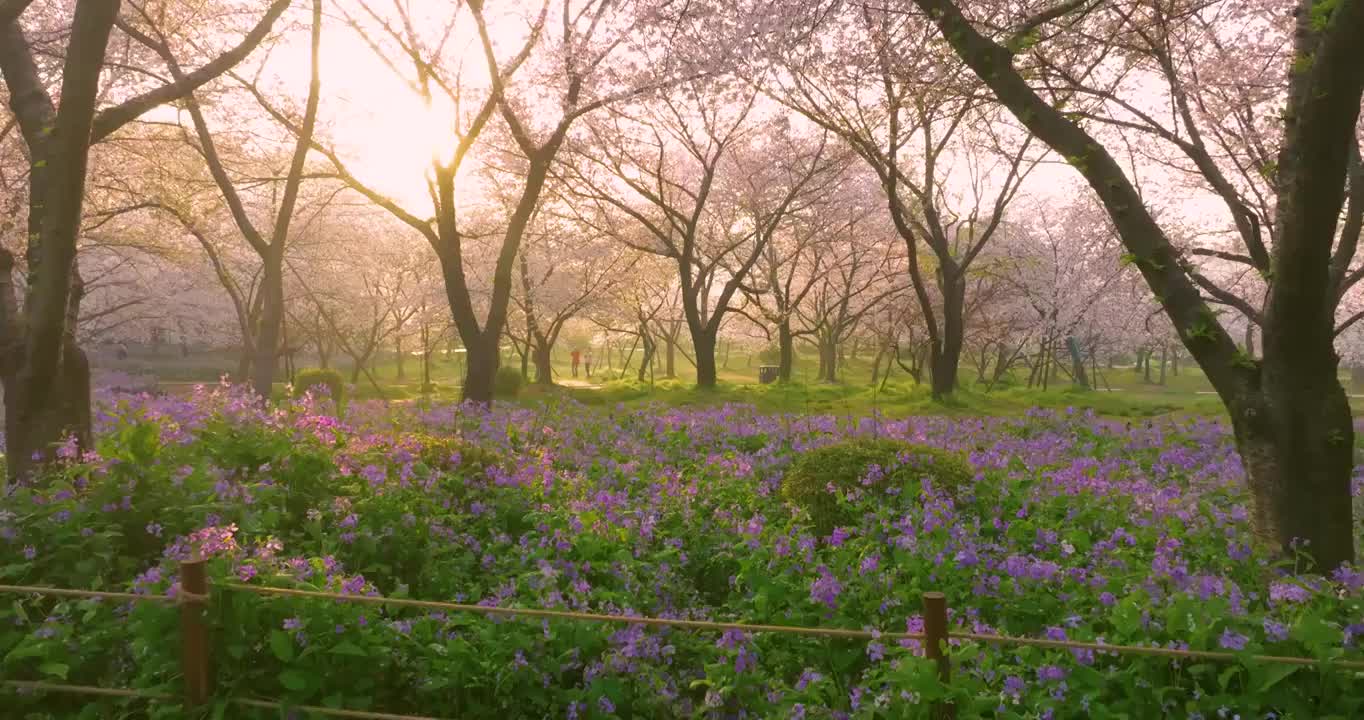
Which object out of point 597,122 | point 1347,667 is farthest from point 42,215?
point 597,122

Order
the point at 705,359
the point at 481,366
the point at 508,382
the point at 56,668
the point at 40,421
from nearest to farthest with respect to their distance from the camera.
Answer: the point at 56,668, the point at 40,421, the point at 481,366, the point at 705,359, the point at 508,382

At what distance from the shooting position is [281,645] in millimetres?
3689

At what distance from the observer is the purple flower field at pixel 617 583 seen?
3648 millimetres

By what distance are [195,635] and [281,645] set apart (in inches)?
16.3

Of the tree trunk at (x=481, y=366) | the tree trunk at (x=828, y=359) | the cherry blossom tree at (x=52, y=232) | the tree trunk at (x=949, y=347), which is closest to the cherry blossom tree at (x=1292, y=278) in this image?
the cherry blossom tree at (x=52, y=232)

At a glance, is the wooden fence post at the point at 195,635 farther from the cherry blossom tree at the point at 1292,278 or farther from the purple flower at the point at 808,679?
the cherry blossom tree at the point at 1292,278

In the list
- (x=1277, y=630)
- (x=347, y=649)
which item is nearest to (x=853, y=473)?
(x=1277, y=630)

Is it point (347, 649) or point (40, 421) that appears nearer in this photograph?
point (347, 649)

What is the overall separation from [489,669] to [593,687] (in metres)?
0.52

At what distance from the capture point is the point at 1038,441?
36.4 ft

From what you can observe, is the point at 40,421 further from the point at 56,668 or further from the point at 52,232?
the point at 56,668

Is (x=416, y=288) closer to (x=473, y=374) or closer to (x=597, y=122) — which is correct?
(x=597, y=122)

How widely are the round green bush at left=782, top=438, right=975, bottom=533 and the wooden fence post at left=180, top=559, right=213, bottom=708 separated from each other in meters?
4.11

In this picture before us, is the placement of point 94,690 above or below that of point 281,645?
below
